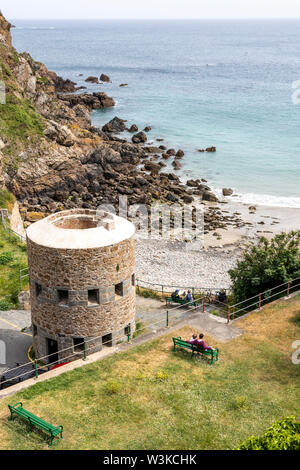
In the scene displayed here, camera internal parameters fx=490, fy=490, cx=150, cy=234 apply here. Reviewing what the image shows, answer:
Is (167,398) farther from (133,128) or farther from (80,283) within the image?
(133,128)

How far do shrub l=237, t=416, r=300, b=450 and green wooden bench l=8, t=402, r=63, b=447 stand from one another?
638cm

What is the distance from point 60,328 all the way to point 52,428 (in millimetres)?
7517

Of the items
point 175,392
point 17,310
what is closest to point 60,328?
point 175,392

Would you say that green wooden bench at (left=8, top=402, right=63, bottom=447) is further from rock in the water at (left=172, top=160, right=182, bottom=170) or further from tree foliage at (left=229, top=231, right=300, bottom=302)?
rock in the water at (left=172, top=160, right=182, bottom=170)

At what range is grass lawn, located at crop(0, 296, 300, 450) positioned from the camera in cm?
1700

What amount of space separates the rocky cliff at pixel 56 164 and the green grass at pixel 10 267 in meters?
14.5

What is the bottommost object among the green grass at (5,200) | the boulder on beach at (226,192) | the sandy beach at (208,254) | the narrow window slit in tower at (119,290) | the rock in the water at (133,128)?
the sandy beach at (208,254)

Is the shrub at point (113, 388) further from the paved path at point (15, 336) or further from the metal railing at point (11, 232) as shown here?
the metal railing at point (11, 232)

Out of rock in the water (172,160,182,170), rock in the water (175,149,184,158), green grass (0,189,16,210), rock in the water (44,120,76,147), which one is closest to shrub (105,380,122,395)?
green grass (0,189,16,210)

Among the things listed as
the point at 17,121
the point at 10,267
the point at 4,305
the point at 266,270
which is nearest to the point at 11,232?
the point at 10,267

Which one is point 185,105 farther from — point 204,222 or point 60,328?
point 60,328

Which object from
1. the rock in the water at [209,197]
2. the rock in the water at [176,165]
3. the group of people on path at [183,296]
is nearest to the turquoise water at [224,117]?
the rock in the water at [176,165]

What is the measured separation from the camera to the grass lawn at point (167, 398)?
17000 millimetres

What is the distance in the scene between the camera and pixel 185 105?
420 feet
